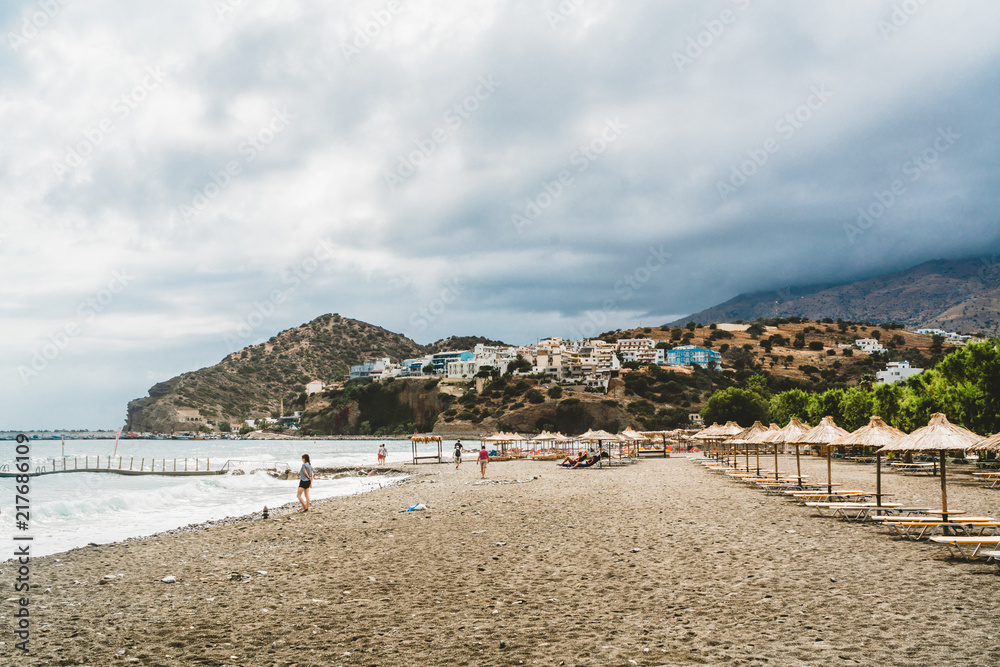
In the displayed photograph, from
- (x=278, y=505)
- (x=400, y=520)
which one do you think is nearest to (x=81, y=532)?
(x=278, y=505)

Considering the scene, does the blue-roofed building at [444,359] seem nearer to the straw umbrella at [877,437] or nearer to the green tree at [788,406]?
the green tree at [788,406]

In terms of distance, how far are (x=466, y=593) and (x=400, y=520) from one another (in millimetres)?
6754

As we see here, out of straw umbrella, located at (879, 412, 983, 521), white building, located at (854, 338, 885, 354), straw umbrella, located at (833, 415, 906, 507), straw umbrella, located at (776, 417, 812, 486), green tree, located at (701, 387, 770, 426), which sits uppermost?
white building, located at (854, 338, 885, 354)

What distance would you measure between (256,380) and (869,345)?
139m

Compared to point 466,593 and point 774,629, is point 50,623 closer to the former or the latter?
point 466,593

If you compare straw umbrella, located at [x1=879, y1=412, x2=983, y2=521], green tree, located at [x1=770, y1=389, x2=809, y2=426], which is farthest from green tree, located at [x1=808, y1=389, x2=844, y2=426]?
straw umbrella, located at [x1=879, y1=412, x2=983, y2=521]

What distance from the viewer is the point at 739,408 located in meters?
63.0

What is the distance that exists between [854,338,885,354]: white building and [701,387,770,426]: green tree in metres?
63.7

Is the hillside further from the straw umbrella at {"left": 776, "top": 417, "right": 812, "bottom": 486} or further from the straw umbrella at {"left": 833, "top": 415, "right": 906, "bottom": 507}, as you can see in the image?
the straw umbrella at {"left": 833, "top": 415, "right": 906, "bottom": 507}

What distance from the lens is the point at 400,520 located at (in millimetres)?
13805

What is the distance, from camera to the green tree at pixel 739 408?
62875 mm

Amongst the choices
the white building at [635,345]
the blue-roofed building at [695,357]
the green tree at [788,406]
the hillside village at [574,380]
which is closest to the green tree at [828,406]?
the green tree at [788,406]

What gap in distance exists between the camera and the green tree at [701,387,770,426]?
2475 inches

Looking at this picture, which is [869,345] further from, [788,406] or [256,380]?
[256,380]
